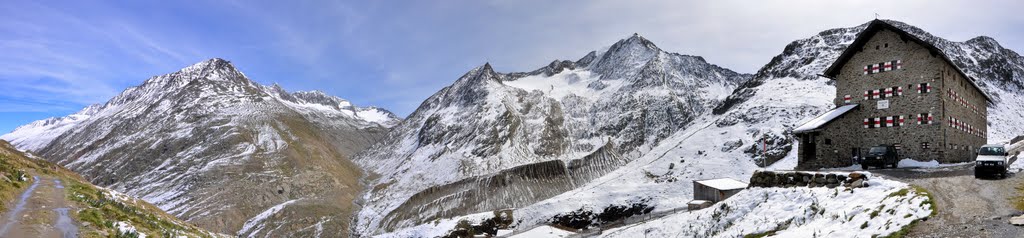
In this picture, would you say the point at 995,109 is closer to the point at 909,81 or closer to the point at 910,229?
the point at 909,81

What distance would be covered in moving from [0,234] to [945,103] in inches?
2228

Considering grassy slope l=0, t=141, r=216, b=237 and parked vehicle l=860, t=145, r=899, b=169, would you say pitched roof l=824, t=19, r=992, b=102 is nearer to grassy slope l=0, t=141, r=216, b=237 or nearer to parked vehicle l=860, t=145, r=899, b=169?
parked vehicle l=860, t=145, r=899, b=169

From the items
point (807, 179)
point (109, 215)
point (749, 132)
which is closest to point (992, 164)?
point (807, 179)

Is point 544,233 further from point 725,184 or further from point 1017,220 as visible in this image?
point 1017,220

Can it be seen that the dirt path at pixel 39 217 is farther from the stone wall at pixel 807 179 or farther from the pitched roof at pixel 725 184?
the pitched roof at pixel 725 184

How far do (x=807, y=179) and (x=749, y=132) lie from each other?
106 m

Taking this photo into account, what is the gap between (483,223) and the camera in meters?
134

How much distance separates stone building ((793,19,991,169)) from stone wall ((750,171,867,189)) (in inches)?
713

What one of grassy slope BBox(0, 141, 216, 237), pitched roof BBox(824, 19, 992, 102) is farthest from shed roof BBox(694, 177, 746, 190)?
grassy slope BBox(0, 141, 216, 237)

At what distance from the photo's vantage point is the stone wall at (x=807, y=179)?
25258 millimetres

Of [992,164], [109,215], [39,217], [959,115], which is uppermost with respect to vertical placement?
[959,115]

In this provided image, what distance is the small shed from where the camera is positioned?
53.0m

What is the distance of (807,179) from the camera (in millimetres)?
27641

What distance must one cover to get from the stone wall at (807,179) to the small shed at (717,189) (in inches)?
868
